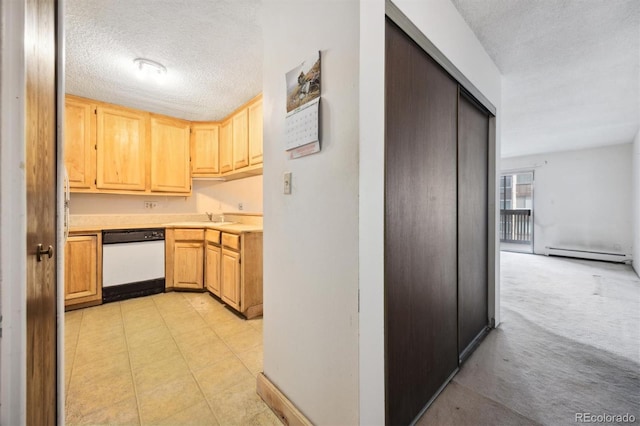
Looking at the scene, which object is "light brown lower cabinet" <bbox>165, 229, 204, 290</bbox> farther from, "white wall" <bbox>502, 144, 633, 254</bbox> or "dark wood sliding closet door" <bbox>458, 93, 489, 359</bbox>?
"white wall" <bbox>502, 144, 633, 254</bbox>

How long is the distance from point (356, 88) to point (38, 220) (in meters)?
1.06

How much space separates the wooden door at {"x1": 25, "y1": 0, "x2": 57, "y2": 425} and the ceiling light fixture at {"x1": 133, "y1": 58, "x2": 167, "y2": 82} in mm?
1741

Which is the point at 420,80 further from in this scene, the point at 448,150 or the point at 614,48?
the point at 614,48

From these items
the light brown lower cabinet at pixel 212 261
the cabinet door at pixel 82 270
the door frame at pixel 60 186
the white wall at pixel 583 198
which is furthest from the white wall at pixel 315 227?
the white wall at pixel 583 198

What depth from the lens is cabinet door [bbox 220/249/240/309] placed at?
258 centimetres

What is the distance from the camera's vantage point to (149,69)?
242cm

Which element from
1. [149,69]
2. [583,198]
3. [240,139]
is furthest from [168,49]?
[583,198]

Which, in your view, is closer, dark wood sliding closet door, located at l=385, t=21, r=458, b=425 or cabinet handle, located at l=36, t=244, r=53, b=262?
cabinet handle, located at l=36, t=244, r=53, b=262

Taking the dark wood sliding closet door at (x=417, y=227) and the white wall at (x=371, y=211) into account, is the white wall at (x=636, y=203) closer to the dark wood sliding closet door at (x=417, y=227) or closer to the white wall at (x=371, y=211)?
the dark wood sliding closet door at (x=417, y=227)

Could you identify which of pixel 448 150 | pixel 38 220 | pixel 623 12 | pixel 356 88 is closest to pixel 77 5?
pixel 38 220

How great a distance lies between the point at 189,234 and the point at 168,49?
2038 millimetres

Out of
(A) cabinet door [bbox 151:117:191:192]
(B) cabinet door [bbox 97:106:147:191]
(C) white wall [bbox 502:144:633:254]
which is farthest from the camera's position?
(C) white wall [bbox 502:144:633:254]

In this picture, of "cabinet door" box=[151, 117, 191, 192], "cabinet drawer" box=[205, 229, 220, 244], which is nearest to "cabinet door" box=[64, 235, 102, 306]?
"cabinet door" box=[151, 117, 191, 192]

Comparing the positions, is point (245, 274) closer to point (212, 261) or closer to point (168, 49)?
point (212, 261)
